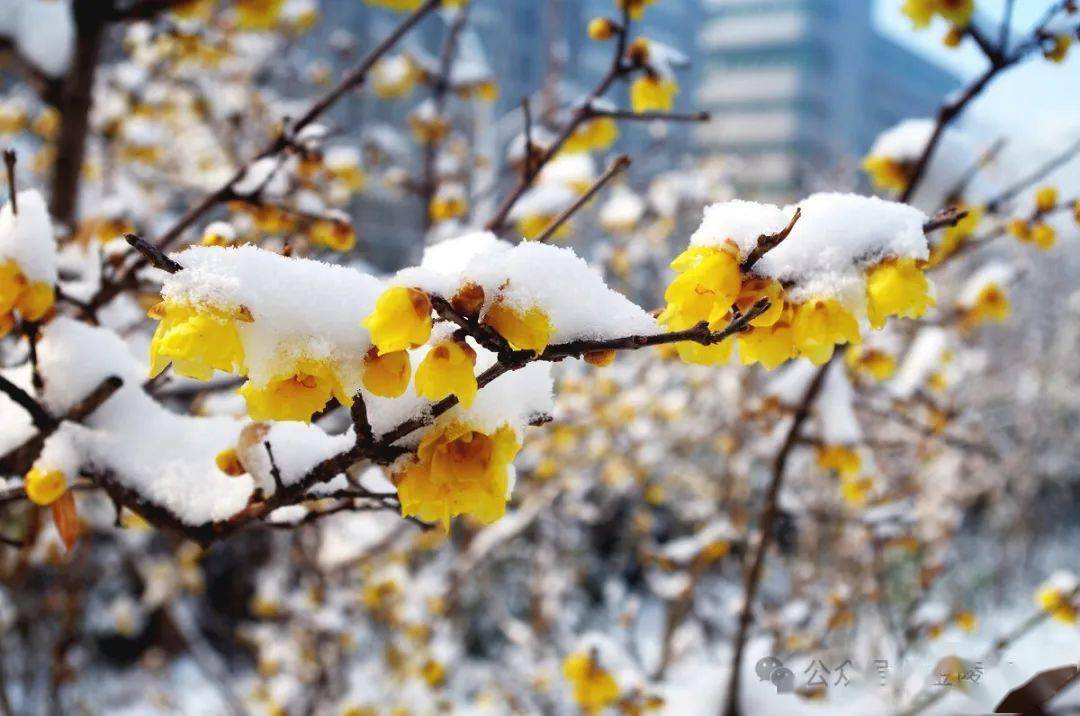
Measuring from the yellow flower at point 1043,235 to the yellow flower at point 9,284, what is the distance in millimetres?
1965

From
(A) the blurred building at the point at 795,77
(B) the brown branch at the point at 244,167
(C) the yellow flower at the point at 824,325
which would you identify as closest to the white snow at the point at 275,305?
(C) the yellow flower at the point at 824,325

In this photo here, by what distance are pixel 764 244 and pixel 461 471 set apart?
319 millimetres

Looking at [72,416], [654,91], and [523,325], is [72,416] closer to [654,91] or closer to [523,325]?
[523,325]

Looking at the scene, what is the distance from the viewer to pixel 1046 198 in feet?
5.62

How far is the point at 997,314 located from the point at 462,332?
2131 millimetres

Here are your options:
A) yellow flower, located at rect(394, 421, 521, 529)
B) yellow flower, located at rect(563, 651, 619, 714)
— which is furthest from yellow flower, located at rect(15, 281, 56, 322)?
yellow flower, located at rect(563, 651, 619, 714)

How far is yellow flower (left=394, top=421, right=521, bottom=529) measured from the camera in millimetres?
646

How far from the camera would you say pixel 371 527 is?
4.07m

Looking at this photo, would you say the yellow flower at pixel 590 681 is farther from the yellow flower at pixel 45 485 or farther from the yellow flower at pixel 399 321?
the yellow flower at pixel 399 321

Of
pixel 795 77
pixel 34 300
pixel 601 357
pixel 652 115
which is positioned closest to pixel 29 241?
pixel 34 300

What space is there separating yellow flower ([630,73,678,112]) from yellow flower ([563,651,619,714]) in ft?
4.61

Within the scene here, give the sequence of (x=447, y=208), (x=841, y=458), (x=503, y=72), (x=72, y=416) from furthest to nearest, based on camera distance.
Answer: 1. (x=503, y=72)
2. (x=447, y=208)
3. (x=841, y=458)
4. (x=72, y=416)

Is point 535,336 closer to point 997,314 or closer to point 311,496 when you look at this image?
point 311,496

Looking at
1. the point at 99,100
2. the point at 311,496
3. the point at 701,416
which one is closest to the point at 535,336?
the point at 311,496
